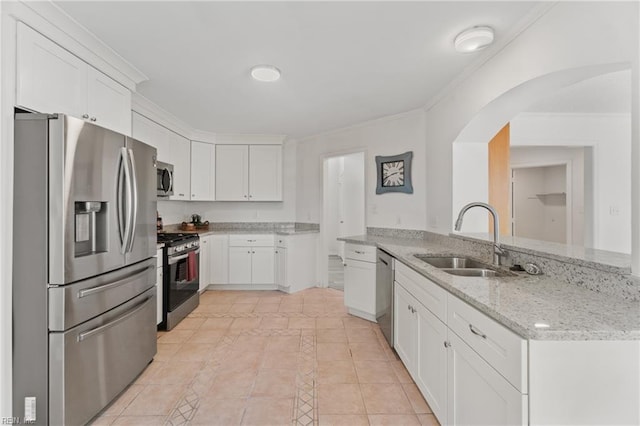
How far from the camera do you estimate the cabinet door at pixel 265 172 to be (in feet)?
15.7

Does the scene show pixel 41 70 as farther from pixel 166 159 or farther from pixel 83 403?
pixel 166 159

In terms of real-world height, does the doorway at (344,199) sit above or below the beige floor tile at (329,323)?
above

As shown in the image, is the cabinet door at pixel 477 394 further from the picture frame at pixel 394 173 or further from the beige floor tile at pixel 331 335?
the picture frame at pixel 394 173

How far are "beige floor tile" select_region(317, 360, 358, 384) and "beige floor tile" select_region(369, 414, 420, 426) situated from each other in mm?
391

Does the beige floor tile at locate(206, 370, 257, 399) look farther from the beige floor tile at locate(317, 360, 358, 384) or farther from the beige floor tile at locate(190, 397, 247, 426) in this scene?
the beige floor tile at locate(317, 360, 358, 384)

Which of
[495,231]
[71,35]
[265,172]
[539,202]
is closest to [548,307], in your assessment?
[495,231]

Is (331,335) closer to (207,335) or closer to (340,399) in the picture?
(340,399)

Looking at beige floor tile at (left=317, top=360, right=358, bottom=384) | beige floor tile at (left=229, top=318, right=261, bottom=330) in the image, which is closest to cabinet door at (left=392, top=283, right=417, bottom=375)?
beige floor tile at (left=317, top=360, right=358, bottom=384)

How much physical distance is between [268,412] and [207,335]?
138 cm

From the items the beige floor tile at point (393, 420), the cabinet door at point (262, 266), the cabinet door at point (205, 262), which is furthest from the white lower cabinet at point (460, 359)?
the cabinet door at point (205, 262)

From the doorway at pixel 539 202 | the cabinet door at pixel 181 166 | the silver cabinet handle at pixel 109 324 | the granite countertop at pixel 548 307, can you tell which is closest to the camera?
the granite countertop at pixel 548 307

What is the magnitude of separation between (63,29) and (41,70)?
1.03 feet

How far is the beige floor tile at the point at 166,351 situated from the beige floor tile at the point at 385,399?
1.65 m

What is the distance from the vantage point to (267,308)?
3736 millimetres
